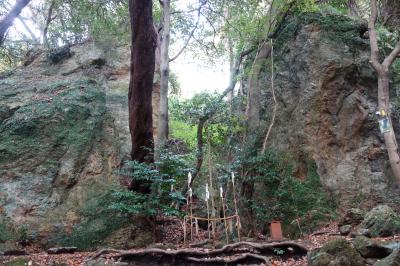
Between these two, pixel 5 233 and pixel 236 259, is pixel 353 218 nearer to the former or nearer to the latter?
pixel 236 259

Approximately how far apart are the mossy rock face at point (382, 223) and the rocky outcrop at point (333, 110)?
238 centimetres

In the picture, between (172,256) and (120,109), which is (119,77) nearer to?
(120,109)

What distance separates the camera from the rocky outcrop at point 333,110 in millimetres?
9258

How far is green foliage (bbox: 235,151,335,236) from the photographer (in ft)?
29.4

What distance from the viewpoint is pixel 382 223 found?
6188 millimetres

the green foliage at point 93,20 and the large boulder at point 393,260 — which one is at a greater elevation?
the green foliage at point 93,20

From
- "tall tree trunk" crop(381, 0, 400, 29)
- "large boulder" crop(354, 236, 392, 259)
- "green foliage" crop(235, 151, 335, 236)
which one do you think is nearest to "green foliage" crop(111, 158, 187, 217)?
"green foliage" crop(235, 151, 335, 236)

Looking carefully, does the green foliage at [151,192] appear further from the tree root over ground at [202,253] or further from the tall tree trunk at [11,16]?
the tall tree trunk at [11,16]

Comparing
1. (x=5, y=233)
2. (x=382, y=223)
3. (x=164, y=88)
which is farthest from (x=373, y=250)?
(x=164, y=88)

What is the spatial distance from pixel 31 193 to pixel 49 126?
1.94 metres

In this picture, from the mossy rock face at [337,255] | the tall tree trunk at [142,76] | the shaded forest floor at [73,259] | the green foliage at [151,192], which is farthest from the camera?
the tall tree trunk at [142,76]

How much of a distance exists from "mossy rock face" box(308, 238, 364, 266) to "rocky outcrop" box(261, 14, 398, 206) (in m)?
4.60

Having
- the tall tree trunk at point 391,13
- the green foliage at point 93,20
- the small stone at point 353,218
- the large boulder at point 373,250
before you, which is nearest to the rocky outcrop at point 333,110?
the tall tree trunk at point 391,13

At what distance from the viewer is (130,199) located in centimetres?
809
